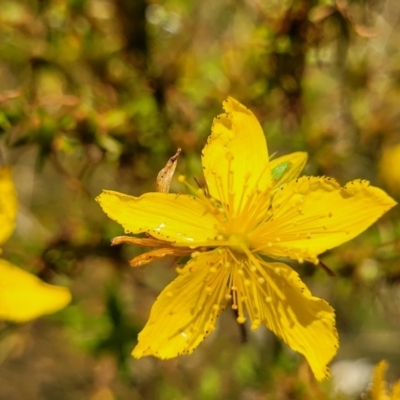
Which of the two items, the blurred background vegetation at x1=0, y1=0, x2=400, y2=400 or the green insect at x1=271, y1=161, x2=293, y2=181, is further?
the blurred background vegetation at x1=0, y1=0, x2=400, y2=400

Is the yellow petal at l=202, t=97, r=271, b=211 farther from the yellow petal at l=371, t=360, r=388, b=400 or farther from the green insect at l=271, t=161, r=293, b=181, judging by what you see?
the yellow petal at l=371, t=360, r=388, b=400

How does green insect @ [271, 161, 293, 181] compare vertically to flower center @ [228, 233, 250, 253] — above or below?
above

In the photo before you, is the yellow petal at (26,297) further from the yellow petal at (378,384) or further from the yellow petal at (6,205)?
the yellow petal at (378,384)

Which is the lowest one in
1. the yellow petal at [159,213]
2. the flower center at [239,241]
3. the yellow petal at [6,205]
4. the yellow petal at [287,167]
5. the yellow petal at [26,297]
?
the yellow petal at [26,297]

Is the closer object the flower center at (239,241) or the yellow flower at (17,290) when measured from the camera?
the flower center at (239,241)

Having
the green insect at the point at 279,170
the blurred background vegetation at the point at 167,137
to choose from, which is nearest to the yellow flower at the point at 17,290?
the blurred background vegetation at the point at 167,137

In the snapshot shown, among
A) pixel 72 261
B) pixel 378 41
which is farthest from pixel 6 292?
pixel 378 41

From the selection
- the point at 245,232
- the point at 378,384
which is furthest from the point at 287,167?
the point at 378,384

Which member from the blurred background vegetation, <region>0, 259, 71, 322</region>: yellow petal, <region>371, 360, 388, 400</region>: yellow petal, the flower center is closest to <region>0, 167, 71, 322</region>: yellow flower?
<region>0, 259, 71, 322</region>: yellow petal

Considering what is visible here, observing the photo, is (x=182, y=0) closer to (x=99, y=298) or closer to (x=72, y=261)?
(x=72, y=261)
